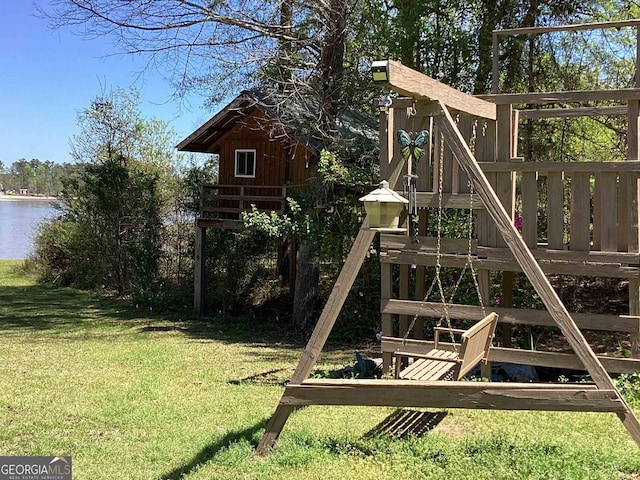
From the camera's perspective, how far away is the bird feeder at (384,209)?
4.45 metres

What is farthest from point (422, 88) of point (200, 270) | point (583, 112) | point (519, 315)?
point (200, 270)

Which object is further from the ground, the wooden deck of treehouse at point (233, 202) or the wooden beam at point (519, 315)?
the wooden deck of treehouse at point (233, 202)

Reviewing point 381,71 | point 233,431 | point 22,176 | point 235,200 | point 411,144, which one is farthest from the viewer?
point 22,176

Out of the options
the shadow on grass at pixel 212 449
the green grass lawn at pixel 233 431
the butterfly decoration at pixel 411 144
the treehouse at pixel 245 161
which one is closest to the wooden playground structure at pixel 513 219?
the butterfly decoration at pixel 411 144

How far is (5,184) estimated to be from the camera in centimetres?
11606

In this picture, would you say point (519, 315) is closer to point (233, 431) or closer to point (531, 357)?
point (531, 357)

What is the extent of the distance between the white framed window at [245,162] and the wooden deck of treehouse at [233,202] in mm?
400

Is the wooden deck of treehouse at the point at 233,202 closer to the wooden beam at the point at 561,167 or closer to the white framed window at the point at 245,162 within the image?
the white framed window at the point at 245,162

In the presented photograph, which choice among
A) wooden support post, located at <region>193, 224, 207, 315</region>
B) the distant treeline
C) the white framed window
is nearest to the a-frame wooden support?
wooden support post, located at <region>193, 224, 207, 315</region>

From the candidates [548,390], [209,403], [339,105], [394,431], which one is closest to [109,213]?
[339,105]

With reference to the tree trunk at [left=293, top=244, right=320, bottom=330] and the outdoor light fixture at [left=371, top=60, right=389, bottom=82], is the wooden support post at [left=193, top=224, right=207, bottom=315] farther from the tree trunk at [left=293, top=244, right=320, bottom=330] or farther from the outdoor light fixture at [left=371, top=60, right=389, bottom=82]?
the outdoor light fixture at [left=371, top=60, right=389, bottom=82]

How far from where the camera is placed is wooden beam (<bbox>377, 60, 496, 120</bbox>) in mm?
4055

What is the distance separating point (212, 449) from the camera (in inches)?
203

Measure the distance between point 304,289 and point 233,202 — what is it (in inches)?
136
